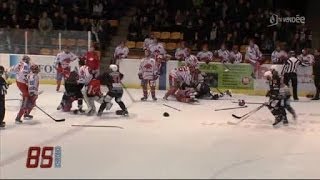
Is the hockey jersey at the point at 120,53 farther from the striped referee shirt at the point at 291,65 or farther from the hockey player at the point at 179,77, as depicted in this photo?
the striped referee shirt at the point at 291,65

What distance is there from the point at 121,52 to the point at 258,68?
3.89 m

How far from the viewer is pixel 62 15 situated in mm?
19875

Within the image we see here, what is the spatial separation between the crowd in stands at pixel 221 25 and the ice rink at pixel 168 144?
5.28 metres

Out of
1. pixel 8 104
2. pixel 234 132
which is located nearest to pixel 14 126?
pixel 8 104

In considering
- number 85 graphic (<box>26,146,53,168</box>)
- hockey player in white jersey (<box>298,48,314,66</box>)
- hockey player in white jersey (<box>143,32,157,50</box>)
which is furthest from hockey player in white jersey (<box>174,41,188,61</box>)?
number 85 graphic (<box>26,146,53,168</box>)

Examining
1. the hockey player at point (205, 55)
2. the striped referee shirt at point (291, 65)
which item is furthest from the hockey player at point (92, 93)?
the striped referee shirt at point (291, 65)

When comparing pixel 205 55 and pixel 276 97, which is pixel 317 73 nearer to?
pixel 205 55

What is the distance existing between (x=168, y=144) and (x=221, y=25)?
32.9 feet

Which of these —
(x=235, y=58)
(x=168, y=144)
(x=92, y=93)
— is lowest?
(x=168, y=144)

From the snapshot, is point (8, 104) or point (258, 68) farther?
point (258, 68)

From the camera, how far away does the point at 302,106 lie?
14.2 meters

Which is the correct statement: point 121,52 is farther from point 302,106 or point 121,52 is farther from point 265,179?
point 265,179

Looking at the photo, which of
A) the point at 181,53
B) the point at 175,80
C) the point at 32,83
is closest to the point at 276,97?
the point at 175,80

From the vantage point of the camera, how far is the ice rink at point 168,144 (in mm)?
7559
